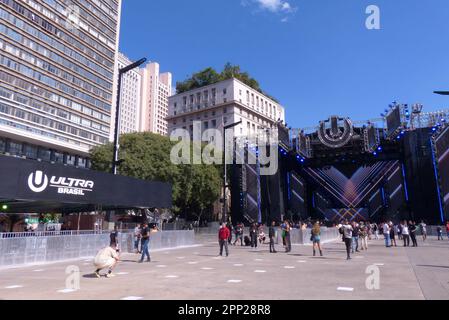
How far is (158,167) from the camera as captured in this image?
45.2m

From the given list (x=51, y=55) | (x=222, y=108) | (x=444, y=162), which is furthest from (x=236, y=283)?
(x=222, y=108)

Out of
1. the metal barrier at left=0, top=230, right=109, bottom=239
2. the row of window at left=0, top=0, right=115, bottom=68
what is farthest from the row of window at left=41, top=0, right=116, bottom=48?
the metal barrier at left=0, top=230, right=109, bottom=239

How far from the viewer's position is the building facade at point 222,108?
285 ft

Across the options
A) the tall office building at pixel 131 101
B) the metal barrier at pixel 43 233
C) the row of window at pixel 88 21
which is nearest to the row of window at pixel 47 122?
the row of window at pixel 88 21

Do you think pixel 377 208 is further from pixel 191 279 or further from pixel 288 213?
pixel 191 279

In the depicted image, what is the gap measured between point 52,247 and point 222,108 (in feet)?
244

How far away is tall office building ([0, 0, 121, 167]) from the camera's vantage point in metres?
53.2

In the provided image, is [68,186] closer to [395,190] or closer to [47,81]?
[395,190]

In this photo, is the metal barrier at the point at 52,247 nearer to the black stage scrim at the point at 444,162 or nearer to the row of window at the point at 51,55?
the black stage scrim at the point at 444,162

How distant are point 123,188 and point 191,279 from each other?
9.79 meters

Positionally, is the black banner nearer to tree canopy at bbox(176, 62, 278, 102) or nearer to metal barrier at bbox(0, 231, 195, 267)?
metal barrier at bbox(0, 231, 195, 267)

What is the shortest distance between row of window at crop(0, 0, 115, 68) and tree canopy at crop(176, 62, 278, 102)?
2833 cm

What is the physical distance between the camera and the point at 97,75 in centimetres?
6956
